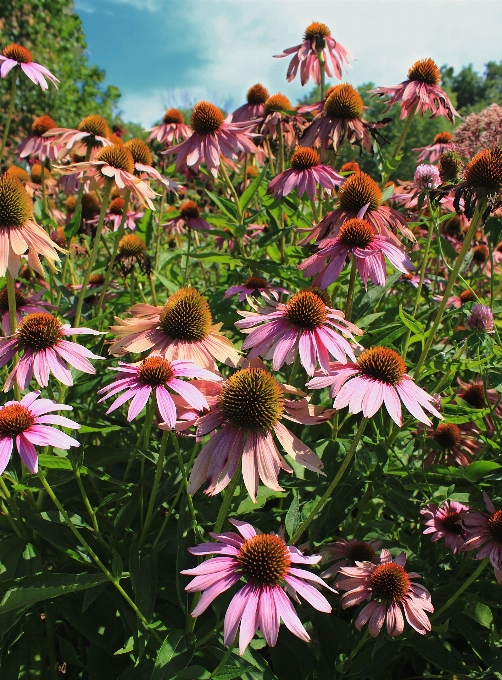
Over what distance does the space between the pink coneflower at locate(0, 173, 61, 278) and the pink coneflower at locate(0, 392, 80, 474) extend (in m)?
0.41

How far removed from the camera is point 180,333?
154 centimetres

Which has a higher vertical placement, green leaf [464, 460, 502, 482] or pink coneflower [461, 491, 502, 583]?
green leaf [464, 460, 502, 482]

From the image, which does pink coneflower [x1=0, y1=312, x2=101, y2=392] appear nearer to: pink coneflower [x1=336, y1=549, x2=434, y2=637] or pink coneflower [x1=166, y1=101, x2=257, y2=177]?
pink coneflower [x1=336, y1=549, x2=434, y2=637]

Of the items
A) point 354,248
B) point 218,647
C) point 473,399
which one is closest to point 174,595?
point 218,647

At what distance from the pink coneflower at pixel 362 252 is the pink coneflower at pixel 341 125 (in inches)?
33.5

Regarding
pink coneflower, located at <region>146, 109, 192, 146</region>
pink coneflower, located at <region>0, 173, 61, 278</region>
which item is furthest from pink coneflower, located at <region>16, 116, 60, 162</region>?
pink coneflower, located at <region>0, 173, 61, 278</region>

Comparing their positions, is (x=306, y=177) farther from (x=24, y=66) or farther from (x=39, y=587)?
(x=39, y=587)

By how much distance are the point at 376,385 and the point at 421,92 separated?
183 centimetres

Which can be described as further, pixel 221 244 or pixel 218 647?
pixel 221 244

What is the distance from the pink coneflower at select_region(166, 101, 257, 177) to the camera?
2623 mm

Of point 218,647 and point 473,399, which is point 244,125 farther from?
point 218,647

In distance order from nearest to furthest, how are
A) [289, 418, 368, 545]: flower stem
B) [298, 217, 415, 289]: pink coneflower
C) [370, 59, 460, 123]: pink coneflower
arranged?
[289, 418, 368, 545]: flower stem → [298, 217, 415, 289]: pink coneflower → [370, 59, 460, 123]: pink coneflower

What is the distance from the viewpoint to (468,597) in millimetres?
1621

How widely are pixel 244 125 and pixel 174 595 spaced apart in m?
2.13
